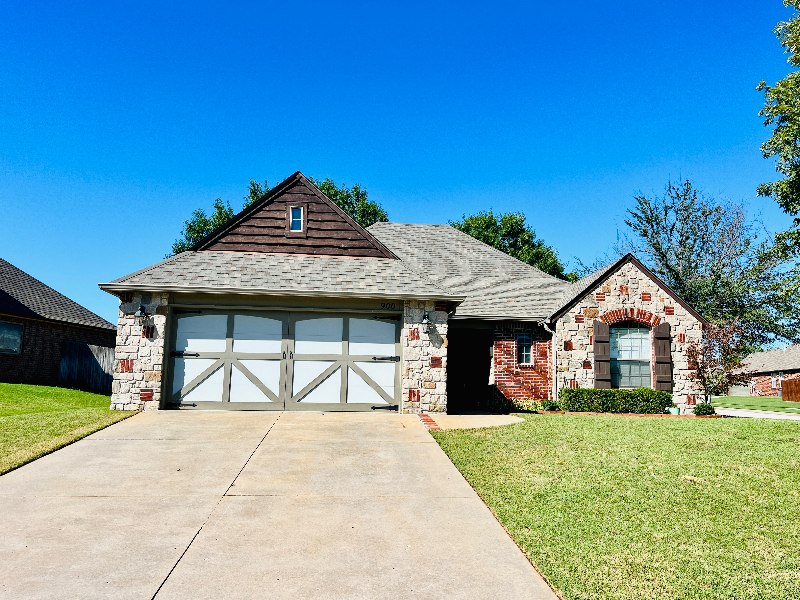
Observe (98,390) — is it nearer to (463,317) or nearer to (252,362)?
(252,362)

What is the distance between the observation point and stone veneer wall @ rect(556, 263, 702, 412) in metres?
16.6

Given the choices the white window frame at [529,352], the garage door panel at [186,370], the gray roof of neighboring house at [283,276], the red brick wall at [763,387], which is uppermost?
the gray roof of neighboring house at [283,276]

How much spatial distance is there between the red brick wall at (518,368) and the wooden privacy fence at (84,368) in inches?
595

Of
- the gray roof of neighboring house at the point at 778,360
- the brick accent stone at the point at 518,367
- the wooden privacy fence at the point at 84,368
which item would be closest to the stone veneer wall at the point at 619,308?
the brick accent stone at the point at 518,367

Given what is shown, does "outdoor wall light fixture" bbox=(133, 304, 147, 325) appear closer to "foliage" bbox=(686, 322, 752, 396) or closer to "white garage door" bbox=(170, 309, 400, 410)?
"white garage door" bbox=(170, 309, 400, 410)

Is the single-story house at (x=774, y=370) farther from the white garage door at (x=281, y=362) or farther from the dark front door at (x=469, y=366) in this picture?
the white garage door at (x=281, y=362)

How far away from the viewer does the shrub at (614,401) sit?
15656 millimetres

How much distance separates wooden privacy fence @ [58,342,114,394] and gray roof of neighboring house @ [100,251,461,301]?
34.0ft

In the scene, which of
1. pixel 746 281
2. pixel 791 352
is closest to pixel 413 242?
pixel 746 281

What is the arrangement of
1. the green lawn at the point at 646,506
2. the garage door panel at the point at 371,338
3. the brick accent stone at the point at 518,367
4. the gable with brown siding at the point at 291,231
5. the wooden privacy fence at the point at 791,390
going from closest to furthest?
1. the green lawn at the point at 646,506
2. the garage door panel at the point at 371,338
3. the gable with brown siding at the point at 291,231
4. the brick accent stone at the point at 518,367
5. the wooden privacy fence at the point at 791,390

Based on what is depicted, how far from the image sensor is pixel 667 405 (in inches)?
626

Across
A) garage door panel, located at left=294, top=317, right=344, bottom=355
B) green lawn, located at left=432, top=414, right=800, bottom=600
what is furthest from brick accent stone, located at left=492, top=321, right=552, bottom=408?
green lawn, located at left=432, top=414, right=800, bottom=600

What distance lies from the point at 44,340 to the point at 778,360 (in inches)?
2109

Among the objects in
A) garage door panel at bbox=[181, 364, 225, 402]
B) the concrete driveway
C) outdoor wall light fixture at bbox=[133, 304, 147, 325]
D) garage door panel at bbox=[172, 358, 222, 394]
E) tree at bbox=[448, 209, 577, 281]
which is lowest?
the concrete driveway
